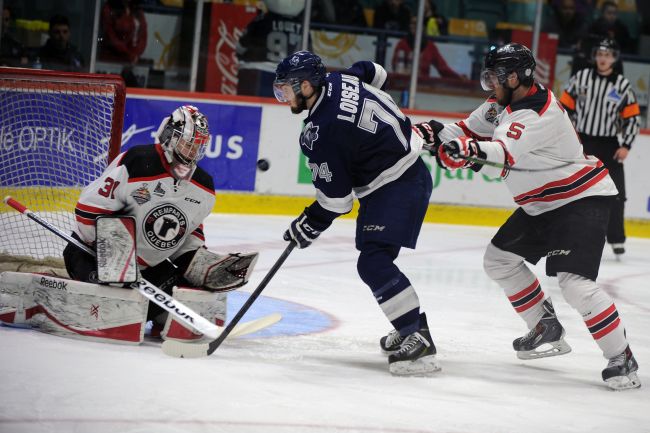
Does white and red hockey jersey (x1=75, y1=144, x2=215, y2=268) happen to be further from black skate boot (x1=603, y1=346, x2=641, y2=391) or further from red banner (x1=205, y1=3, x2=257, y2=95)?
red banner (x1=205, y1=3, x2=257, y2=95)

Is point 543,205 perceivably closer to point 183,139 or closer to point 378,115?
point 378,115

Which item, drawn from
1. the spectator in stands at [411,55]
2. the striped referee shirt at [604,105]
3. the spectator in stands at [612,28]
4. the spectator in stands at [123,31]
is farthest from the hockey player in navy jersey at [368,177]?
the spectator in stands at [612,28]

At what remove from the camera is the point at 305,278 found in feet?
17.4

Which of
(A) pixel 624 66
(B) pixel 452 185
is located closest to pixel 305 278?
(B) pixel 452 185

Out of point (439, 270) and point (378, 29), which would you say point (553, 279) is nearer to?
point (439, 270)

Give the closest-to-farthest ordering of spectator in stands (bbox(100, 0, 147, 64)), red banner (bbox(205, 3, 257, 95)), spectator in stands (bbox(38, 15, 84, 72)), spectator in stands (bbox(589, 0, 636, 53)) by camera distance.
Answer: spectator in stands (bbox(38, 15, 84, 72))
spectator in stands (bbox(100, 0, 147, 64))
red banner (bbox(205, 3, 257, 95))
spectator in stands (bbox(589, 0, 636, 53))

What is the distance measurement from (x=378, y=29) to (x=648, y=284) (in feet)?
9.81

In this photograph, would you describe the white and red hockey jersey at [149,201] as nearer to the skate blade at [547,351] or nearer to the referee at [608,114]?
the skate blade at [547,351]

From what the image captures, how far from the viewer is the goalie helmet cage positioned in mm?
4340

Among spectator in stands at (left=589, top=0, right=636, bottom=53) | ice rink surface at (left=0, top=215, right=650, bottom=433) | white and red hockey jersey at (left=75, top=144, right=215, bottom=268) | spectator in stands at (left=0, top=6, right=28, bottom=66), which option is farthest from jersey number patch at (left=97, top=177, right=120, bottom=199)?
spectator in stands at (left=589, top=0, right=636, bottom=53)

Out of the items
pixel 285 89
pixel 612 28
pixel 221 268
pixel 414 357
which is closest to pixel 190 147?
pixel 285 89

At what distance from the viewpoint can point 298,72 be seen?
11.5 ft

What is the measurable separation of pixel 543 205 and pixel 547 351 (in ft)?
1.65

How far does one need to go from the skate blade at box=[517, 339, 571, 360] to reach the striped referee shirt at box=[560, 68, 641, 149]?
310 centimetres
